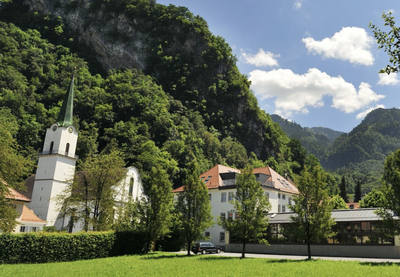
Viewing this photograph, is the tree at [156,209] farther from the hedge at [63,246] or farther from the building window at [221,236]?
the building window at [221,236]

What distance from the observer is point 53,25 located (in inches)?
4970

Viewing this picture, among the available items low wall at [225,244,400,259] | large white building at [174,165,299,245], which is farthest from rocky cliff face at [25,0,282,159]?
low wall at [225,244,400,259]

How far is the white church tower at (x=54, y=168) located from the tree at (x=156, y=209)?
25986mm

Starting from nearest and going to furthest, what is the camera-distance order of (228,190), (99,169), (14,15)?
(99,169), (228,190), (14,15)

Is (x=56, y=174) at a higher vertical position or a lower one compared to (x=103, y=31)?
lower

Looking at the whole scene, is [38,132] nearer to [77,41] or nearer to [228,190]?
[228,190]

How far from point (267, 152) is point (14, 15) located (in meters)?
110

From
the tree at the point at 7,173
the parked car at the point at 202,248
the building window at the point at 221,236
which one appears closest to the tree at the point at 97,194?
the parked car at the point at 202,248

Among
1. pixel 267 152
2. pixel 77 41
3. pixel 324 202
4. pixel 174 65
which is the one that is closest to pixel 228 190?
pixel 324 202

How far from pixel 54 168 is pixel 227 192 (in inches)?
1164

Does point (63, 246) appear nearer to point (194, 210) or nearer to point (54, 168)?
point (194, 210)

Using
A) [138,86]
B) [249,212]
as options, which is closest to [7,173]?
[249,212]

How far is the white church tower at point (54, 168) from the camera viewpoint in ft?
182

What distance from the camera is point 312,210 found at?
91.0 feet
